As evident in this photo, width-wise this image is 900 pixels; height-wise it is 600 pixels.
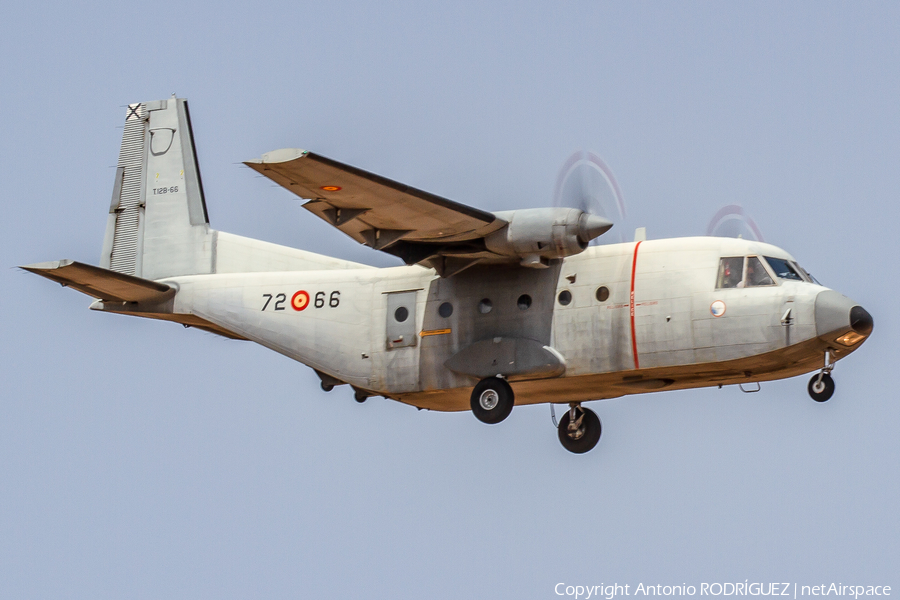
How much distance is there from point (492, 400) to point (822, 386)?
13.6 ft

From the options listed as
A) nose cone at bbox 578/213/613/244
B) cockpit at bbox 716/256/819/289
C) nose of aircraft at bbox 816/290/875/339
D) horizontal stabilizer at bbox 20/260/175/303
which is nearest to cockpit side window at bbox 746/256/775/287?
cockpit at bbox 716/256/819/289

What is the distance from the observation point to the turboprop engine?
15.8m

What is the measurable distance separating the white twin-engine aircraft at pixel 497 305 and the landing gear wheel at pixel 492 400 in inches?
0.7

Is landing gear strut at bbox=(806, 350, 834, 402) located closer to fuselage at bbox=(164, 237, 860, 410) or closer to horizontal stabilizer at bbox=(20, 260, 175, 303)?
fuselage at bbox=(164, 237, 860, 410)

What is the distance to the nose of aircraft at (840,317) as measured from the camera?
1527cm

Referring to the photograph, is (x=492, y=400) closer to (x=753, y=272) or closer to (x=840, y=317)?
(x=753, y=272)

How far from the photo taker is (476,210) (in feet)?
51.3

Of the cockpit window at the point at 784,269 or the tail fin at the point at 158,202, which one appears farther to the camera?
the tail fin at the point at 158,202

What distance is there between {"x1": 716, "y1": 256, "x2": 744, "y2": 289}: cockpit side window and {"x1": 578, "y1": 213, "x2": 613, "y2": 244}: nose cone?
1.52m

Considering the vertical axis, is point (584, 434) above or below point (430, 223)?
below

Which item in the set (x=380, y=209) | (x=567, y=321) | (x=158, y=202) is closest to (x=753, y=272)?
(x=567, y=321)

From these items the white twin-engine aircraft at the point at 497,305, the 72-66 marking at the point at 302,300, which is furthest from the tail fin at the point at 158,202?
the 72-66 marking at the point at 302,300

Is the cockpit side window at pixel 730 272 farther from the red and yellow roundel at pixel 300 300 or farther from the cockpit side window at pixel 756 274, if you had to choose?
the red and yellow roundel at pixel 300 300

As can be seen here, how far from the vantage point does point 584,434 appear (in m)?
18.2
